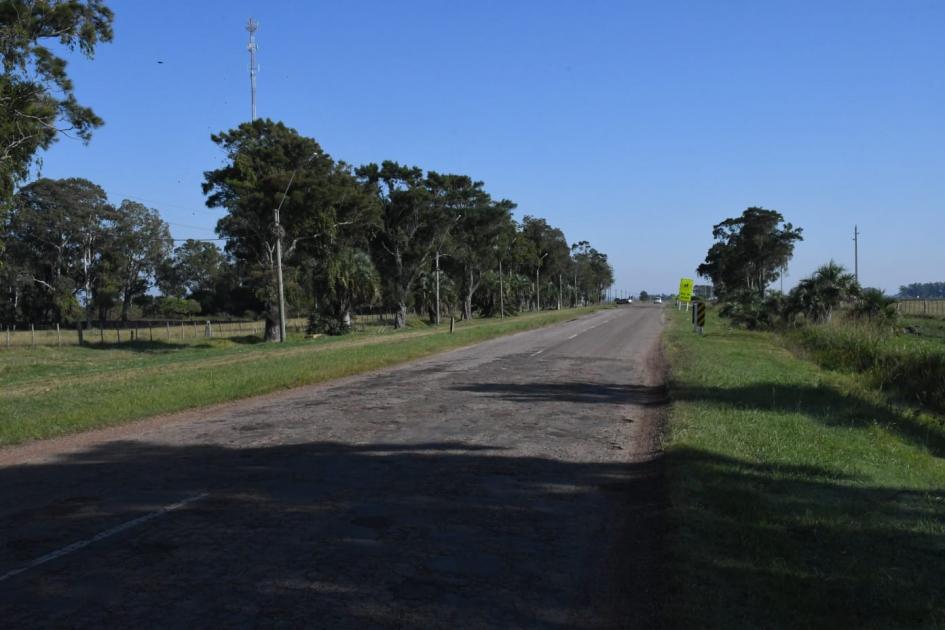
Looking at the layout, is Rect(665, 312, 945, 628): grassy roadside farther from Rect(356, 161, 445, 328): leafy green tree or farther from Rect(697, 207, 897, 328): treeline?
Rect(356, 161, 445, 328): leafy green tree

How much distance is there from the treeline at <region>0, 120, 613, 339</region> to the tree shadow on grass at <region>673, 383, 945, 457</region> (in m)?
24.5

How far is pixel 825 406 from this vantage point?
13328 millimetres

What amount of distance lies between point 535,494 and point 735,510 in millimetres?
1936

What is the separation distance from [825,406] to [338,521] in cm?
983

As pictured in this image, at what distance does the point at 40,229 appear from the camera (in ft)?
223

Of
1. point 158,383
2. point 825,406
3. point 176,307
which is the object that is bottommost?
point 825,406

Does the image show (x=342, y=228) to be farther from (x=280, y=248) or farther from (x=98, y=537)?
(x=98, y=537)

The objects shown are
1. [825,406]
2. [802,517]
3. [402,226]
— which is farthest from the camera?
[402,226]

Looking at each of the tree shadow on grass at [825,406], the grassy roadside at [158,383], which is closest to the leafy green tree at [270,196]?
the grassy roadside at [158,383]

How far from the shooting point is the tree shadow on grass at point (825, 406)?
39.4 feet

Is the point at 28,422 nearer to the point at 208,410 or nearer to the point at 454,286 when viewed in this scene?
the point at 208,410

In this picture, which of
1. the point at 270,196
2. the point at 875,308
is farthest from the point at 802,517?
the point at 270,196

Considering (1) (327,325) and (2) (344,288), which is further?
(1) (327,325)

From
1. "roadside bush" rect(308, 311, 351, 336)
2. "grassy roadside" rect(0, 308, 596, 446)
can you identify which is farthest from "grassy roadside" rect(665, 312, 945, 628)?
"roadside bush" rect(308, 311, 351, 336)
